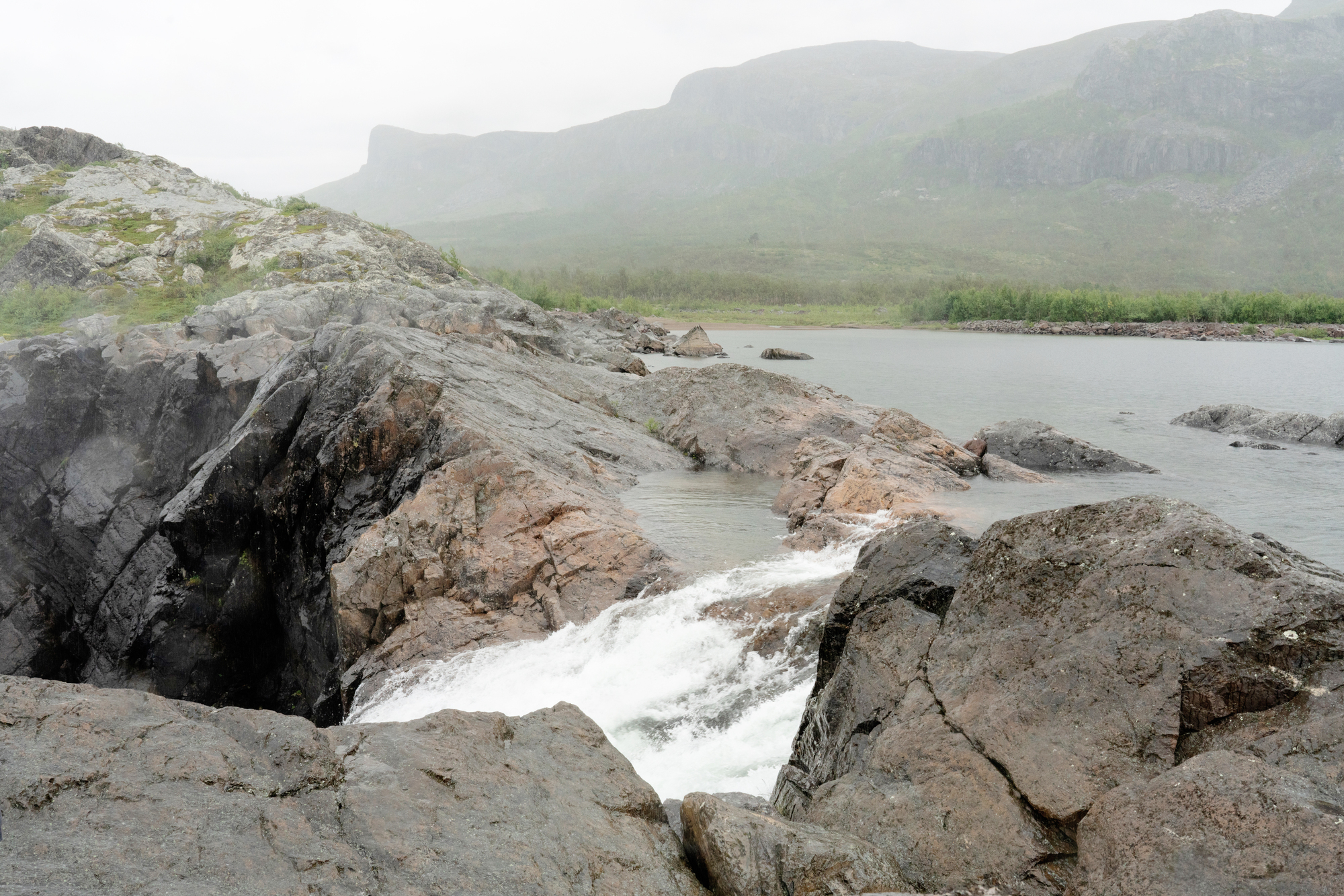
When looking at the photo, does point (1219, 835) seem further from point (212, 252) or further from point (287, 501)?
point (212, 252)

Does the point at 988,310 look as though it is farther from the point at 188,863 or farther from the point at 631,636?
the point at 188,863

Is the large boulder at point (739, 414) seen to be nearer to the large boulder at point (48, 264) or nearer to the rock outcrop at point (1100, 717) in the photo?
the rock outcrop at point (1100, 717)

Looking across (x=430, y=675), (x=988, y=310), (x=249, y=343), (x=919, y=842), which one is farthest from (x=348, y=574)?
(x=988, y=310)

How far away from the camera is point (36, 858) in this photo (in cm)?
399

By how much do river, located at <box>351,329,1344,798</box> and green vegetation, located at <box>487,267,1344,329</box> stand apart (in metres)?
50.8

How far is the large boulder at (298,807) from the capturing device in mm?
4207

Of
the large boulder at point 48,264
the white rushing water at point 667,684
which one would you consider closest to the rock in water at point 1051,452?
the white rushing water at point 667,684

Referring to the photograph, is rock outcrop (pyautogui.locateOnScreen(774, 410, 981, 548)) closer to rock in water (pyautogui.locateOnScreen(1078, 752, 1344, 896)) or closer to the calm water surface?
the calm water surface

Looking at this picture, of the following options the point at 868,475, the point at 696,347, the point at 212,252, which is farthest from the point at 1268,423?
the point at 212,252

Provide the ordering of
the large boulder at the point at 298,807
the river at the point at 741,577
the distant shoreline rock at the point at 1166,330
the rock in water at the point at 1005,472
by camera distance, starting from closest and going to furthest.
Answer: the large boulder at the point at 298,807
the river at the point at 741,577
the rock in water at the point at 1005,472
the distant shoreline rock at the point at 1166,330

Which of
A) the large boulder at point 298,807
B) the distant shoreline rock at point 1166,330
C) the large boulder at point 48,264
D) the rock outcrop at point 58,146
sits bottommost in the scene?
the large boulder at point 298,807

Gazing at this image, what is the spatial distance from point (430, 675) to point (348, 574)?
2.28 meters

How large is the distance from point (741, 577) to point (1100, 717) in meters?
6.96

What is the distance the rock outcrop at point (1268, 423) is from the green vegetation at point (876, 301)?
5176cm
